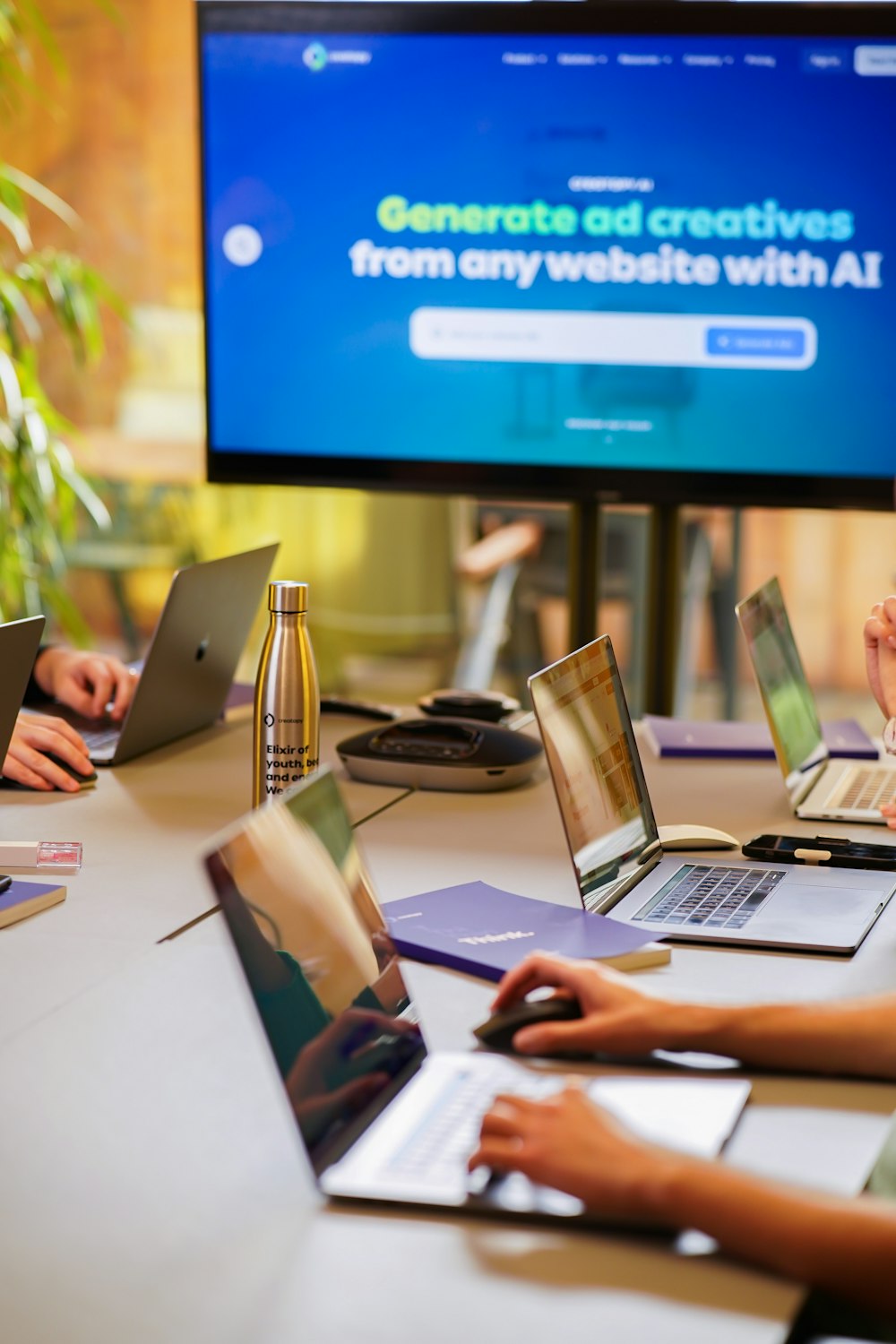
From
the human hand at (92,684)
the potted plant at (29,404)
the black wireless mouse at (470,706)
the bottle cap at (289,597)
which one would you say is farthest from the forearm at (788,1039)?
the potted plant at (29,404)

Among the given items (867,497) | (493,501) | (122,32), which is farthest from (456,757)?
(122,32)

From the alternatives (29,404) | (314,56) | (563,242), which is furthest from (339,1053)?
(29,404)

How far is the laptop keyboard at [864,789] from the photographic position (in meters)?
2.13

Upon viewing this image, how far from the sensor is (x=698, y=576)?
15.4 ft

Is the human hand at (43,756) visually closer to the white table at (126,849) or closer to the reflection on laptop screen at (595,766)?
the white table at (126,849)

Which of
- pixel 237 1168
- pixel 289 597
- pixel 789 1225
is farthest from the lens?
pixel 289 597

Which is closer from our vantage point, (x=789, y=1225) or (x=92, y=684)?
(x=789, y=1225)

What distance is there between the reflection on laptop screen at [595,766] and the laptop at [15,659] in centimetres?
54

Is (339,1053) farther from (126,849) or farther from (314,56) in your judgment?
(314,56)

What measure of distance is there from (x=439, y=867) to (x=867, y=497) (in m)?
1.85

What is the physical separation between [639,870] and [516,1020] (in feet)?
1.73

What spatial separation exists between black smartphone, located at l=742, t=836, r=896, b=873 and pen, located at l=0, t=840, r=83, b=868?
0.80m

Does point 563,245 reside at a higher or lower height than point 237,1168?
higher

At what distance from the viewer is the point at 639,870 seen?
5.84ft
